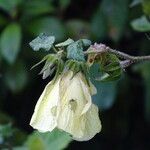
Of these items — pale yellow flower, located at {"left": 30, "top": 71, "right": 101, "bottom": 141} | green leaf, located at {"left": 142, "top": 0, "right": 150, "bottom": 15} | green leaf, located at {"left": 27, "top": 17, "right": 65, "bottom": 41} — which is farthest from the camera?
green leaf, located at {"left": 27, "top": 17, "right": 65, "bottom": 41}

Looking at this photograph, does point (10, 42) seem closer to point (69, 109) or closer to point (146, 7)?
point (146, 7)

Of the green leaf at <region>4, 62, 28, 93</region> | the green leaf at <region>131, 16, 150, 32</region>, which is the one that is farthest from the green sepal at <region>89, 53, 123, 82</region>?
the green leaf at <region>4, 62, 28, 93</region>

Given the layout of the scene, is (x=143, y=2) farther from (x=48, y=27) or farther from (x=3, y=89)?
(x=3, y=89)

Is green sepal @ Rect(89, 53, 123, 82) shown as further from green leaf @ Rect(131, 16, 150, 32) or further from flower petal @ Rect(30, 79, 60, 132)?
green leaf @ Rect(131, 16, 150, 32)

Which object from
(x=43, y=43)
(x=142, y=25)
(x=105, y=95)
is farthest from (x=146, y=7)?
(x=105, y=95)

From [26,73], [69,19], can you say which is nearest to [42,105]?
[26,73]

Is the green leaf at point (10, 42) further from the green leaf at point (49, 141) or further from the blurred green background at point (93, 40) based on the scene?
the green leaf at point (49, 141)
